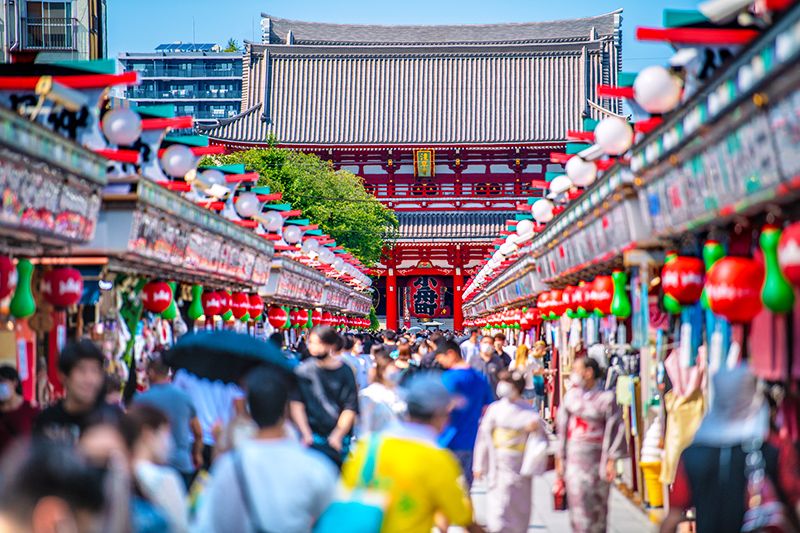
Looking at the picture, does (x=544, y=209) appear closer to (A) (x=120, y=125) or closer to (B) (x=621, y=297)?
(B) (x=621, y=297)

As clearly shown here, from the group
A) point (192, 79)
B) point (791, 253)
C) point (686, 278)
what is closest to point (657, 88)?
point (686, 278)

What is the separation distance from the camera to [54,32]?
29.5 metres

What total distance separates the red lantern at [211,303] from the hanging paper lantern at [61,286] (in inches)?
257

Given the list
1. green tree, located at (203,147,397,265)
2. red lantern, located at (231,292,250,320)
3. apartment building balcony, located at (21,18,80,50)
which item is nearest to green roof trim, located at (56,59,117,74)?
red lantern, located at (231,292,250,320)

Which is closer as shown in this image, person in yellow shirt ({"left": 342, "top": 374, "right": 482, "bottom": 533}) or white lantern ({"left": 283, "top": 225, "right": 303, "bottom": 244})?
person in yellow shirt ({"left": 342, "top": 374, "right": 482, "bottom": 533})

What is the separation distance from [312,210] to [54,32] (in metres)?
9.43

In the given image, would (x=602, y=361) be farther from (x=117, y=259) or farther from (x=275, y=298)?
(x=275, y=298)

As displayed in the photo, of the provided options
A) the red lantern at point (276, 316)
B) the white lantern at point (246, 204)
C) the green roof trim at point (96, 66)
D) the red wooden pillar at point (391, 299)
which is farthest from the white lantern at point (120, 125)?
the red wooden pillar at point (391, 299)

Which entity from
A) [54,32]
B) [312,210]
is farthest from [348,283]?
[54,32]

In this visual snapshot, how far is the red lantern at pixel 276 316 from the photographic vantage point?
25203mm

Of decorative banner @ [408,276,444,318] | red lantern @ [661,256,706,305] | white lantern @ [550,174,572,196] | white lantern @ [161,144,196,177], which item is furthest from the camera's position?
decorative banner @ [408,276,444,318]

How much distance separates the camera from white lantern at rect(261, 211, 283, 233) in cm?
2163

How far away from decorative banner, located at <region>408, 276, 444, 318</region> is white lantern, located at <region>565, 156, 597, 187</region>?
44.7m

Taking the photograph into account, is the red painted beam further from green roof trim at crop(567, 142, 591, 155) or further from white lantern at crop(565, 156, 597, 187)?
green roof trim at crop(567, 142, 591, 155)
